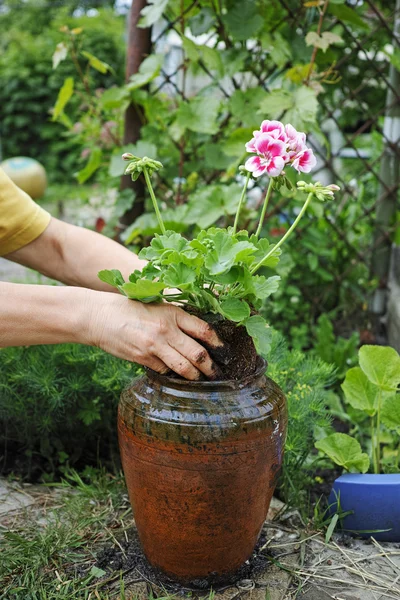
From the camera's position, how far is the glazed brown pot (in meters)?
1.22

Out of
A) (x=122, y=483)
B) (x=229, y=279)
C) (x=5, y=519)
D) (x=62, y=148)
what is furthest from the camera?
(x=62, y=148)

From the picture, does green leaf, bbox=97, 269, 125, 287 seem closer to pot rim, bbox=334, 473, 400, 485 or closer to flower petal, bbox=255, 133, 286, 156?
flower petal, bbox=255, 133, 286, 156

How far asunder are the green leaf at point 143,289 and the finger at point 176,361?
0.11 m

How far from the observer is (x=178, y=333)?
4.07ft

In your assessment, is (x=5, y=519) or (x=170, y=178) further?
(x=170, y=178)

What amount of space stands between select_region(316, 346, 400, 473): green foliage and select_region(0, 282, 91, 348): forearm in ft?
2.32

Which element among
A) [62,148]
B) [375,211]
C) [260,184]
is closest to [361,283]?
[375,211]

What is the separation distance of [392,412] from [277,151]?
0.81 m

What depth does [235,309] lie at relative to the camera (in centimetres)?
122

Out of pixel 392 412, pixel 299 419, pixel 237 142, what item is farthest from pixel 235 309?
pixel 237 142

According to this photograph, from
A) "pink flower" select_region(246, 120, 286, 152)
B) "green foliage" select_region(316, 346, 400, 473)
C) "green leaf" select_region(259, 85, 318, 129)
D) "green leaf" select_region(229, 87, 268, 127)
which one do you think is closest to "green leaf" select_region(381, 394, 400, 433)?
"green foliage" select_region(316, 346, 400, 473)

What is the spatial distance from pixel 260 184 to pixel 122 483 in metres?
1.65

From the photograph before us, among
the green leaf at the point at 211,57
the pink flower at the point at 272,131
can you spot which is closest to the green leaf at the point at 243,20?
the green leaf at the point at 211,57

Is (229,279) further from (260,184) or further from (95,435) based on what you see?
(260,184)
